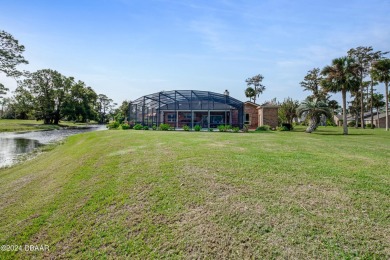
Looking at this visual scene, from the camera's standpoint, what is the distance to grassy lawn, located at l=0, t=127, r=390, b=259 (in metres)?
2.97

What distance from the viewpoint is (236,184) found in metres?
4.61

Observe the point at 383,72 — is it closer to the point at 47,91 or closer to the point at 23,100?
the point at 47,91

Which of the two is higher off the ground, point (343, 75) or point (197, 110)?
point (343, 75)

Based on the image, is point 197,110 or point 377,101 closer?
point 197,110

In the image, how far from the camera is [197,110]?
83.1ft

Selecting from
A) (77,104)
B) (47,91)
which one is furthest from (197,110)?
(47,91)

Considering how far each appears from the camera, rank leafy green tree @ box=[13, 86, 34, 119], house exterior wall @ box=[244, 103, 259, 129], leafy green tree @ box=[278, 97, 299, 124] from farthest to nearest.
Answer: leafy green tree @ box=[13, 86, 34, 119] → leafy green tree @ box=[278, 97, 299, 124] → house exterior wall @ box=[244, 103, 259, 129]

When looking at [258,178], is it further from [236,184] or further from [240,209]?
[240,209]

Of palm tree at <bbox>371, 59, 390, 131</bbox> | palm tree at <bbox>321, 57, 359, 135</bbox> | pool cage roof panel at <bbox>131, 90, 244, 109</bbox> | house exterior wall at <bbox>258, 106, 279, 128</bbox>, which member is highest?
palm tree at <bbox>371, 59, 390, 131</bbox>

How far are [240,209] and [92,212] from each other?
2.90 metres

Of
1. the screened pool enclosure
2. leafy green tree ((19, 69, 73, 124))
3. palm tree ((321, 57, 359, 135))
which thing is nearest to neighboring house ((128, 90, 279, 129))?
the screened pool enclosure

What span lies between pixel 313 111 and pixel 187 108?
536 inches

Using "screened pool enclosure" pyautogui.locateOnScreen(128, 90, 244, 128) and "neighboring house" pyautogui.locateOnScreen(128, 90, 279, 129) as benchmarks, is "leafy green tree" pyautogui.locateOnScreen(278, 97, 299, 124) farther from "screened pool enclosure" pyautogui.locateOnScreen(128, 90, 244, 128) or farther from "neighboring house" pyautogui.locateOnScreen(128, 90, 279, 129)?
"screened pool enclosure" pyautogui.locateOnScreen(128, 90, 244, 128)

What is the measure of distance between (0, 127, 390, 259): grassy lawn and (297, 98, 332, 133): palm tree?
1572 centimetres
